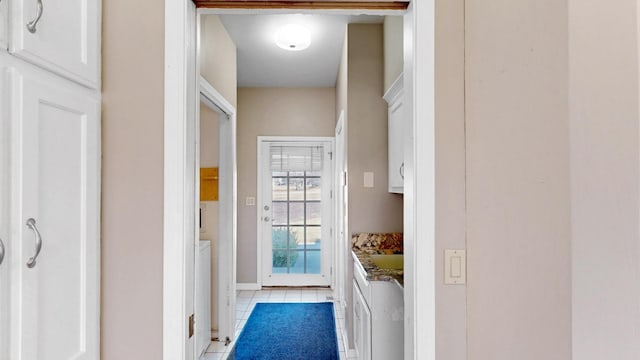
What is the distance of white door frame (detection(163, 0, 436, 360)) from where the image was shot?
1.13 meters

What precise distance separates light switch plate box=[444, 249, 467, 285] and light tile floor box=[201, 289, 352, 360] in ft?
7.29

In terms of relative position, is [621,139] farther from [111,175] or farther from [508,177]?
[111,175]

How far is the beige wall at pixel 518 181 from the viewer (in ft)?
2.76

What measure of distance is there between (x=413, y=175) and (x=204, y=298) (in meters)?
2.40

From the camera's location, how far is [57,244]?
3.09 ft

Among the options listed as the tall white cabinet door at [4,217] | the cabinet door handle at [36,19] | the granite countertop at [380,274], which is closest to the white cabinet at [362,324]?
the granite countertop at [380,274]

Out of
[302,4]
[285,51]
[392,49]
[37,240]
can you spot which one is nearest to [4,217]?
[37,240]

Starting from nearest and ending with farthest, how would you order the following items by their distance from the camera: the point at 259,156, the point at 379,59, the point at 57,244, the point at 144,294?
the point at 57,244 → the point at 144,294 → the point at 379,59 → the point at 259,156

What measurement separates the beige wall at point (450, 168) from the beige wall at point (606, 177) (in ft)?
1.64

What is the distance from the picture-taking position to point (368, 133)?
3.05m

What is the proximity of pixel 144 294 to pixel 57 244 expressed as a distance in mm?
292

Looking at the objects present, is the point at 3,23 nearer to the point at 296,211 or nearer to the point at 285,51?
the point at 285,51

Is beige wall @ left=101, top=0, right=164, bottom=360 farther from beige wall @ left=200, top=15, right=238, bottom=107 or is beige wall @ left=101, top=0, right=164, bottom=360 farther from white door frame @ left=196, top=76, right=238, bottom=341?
white door frame @ left=196, top=76, right=238, bottom=341

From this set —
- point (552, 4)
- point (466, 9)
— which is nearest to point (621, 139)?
point (552, 4)
